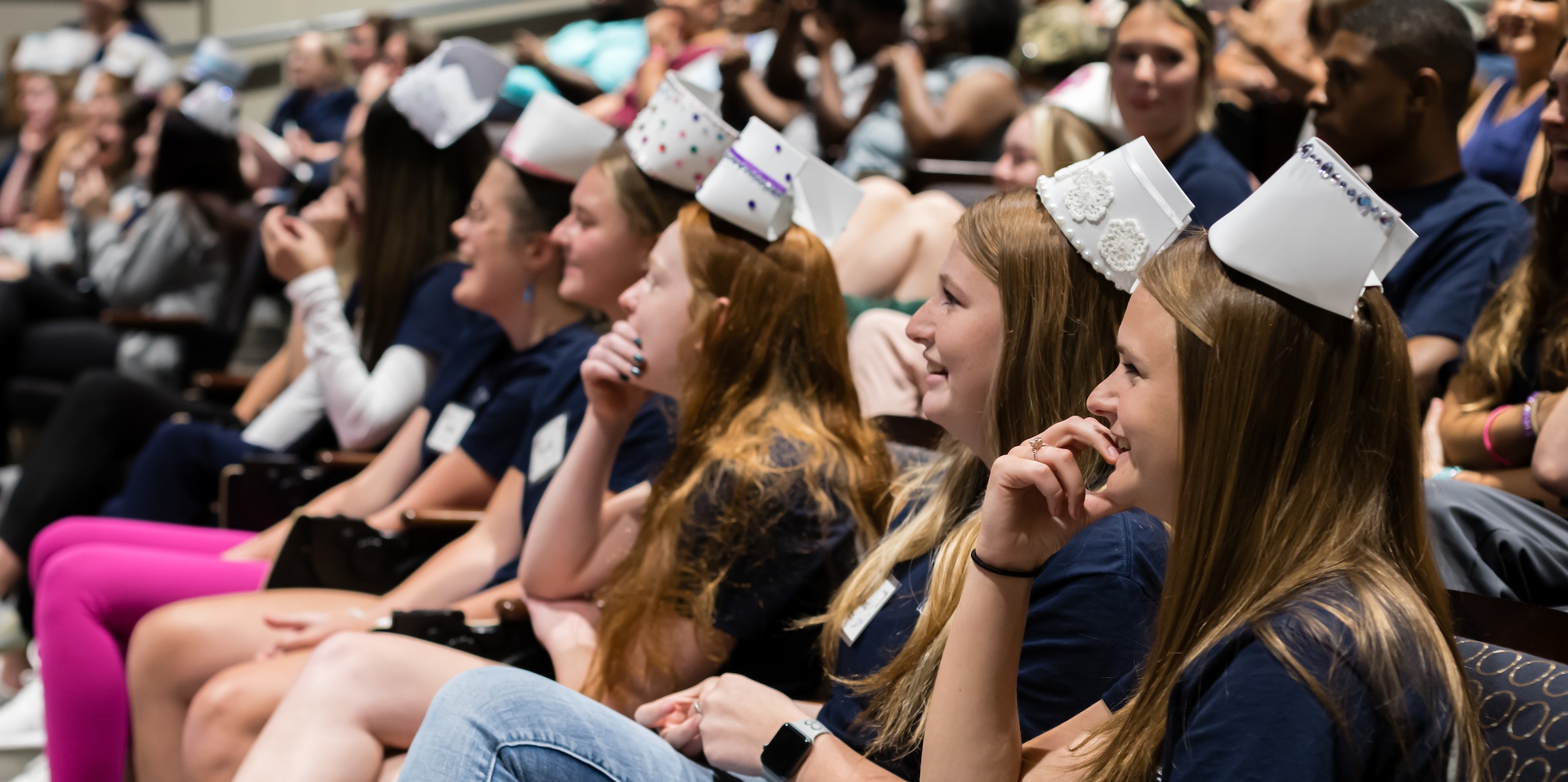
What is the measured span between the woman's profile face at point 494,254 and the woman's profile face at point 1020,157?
3.51 ft

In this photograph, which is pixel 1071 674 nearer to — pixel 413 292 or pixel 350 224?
pixel 413 292

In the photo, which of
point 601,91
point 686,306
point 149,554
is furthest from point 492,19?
point 686,306

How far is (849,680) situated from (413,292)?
2.00 meters

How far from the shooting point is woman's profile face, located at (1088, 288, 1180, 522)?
111 centimetres

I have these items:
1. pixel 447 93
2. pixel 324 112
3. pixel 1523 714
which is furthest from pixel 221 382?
pixel 1523 714

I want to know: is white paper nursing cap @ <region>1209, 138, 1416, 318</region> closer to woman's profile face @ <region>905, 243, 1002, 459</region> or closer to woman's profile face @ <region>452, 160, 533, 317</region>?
woman's profile face @ <region>905, 243, 1002, 459</region>

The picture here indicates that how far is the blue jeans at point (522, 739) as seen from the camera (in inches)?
56.5

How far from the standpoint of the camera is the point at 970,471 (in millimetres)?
1585

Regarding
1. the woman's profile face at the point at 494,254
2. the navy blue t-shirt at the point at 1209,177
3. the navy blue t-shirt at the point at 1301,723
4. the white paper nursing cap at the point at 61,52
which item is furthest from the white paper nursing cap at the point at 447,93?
the white paper nursing cap at the point at 61,52

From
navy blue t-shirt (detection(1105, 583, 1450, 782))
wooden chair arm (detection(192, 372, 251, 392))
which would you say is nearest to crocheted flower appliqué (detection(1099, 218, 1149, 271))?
navy blue t-shirt (detection(1105, 583, 1450, 782))

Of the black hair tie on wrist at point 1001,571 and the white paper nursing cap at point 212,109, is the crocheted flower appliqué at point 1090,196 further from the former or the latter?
the white paper nursing cap at point 212,109

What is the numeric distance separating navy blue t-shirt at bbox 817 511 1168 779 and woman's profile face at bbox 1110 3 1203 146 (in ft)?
5.61

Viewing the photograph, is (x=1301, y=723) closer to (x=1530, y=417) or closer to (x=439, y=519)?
(x=1530, y=417)

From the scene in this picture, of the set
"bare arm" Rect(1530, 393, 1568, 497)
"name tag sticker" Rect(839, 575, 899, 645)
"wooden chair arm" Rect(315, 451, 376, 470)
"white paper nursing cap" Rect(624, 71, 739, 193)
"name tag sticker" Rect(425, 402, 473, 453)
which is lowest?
"wooden chair arm" Rect(315, 451, 376, 470)
